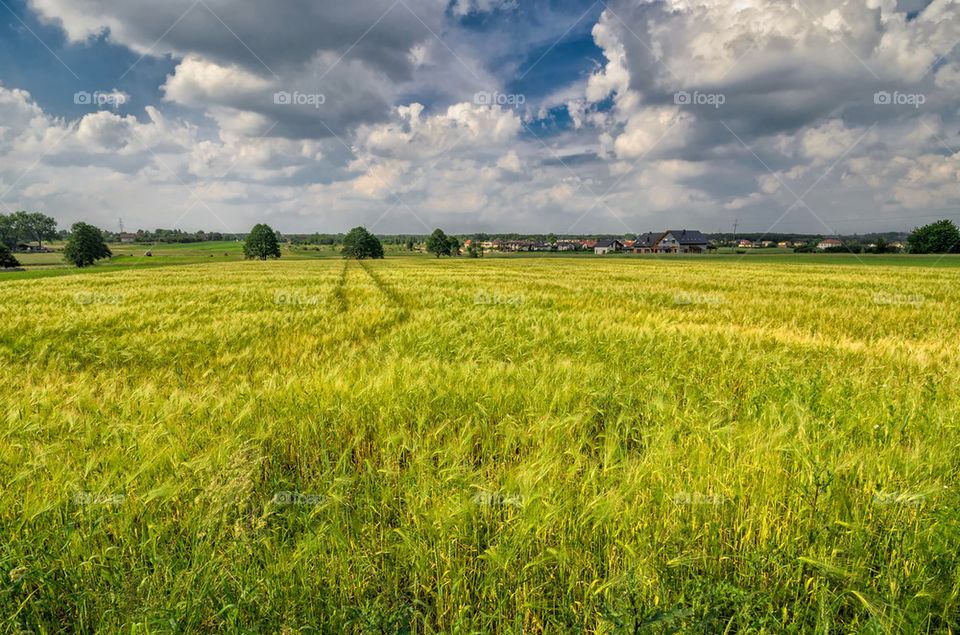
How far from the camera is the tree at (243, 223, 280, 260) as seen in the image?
3536 inches

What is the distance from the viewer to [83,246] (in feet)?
233

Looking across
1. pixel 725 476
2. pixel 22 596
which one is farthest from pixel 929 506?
pixel 22 596

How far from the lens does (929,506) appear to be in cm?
192

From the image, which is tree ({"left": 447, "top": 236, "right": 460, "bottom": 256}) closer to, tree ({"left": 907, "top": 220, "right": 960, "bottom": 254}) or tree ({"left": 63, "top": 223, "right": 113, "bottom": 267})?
tree ({"left": 63, "top": 223, "right": 113, "bottom": 267})

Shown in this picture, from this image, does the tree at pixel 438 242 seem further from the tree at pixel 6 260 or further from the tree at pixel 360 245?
the tree at pixel 6 260

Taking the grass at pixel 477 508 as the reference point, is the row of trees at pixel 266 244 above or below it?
above

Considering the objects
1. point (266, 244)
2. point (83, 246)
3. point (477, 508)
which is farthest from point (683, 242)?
point (83, 246)

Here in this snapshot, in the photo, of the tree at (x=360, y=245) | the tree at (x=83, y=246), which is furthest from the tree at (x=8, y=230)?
the tree at (x=360, y=245)

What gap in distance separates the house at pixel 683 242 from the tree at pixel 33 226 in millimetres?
218819

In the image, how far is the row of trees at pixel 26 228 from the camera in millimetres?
119375

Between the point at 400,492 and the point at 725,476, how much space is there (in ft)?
6.16

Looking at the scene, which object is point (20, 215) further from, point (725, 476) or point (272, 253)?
point (725, 476)

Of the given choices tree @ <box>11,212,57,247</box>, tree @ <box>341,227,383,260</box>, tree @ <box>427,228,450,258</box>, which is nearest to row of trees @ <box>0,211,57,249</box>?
tree @ <box>11,212,57,247</box>

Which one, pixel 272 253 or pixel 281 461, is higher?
pixel 272 253
